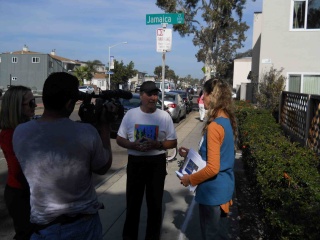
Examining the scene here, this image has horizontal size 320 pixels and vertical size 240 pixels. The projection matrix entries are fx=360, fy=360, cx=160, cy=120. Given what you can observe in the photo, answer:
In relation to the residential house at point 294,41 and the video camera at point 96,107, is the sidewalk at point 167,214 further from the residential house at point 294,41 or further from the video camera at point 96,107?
the residential house at point 294,41

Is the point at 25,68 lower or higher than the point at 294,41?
higher

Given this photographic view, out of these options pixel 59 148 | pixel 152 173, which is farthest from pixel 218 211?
pixel 59 148

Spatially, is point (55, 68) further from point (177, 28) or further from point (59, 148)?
point (59, 148)

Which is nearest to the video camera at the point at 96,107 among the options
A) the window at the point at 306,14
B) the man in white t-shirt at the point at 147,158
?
the man in white t-shirt at the point at 147,158

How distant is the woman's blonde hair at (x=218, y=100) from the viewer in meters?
2.97

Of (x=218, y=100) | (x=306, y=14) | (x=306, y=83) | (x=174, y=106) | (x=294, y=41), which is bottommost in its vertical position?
(x=174, y=106)

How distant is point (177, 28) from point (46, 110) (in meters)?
24.6

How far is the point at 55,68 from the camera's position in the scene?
252 ft

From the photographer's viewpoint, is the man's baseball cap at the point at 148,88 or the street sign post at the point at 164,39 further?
the street sign post at the point at 164,39

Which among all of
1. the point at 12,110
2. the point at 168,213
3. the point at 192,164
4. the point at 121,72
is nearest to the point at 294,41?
the point at 168,213

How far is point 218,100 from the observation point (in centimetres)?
301

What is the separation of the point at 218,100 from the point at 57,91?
54.9 inches

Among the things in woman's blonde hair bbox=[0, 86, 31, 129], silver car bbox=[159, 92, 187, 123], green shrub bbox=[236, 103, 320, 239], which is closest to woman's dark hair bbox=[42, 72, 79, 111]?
woman's blonde hair bbox=[0, 86, 31, 129]

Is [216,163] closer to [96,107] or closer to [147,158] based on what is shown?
[96,107]
